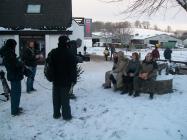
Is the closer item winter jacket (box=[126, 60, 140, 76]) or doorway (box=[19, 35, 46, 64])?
winter jacket (box=[126, 60, 140, 76])

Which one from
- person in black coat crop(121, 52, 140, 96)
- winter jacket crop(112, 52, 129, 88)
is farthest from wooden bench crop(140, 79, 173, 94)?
winter jacket crop(112, 52, 129, 88)

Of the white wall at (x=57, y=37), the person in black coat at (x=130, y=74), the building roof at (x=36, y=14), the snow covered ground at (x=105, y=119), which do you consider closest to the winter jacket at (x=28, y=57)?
the snow covered ground at (x=105, y=119)

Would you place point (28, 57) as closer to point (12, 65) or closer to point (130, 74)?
point (12, 65)

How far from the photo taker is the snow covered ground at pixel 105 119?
7.45m

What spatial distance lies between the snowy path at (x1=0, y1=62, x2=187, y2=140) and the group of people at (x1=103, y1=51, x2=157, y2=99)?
364 millimetres

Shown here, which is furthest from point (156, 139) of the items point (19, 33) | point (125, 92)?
point (19, 33)

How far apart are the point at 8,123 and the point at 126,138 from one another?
2.86m

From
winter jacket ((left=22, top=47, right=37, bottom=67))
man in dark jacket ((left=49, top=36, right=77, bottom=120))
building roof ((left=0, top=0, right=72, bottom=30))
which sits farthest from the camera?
building roof ((left=0, top=0, right=72, bottom=30))

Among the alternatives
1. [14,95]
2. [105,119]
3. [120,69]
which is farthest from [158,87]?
[14,95]

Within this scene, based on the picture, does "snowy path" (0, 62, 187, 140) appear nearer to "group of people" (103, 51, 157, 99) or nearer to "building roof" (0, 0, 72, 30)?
"group of people" (103, 51, 157, 99)

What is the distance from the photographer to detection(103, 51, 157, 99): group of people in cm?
1058

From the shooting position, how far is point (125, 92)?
36.5 feet

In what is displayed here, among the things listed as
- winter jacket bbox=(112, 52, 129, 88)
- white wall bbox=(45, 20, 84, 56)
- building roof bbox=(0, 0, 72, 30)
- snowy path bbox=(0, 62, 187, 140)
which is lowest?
snowy path bbox=(0, 62, 187, 140)

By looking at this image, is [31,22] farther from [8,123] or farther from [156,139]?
[156,139]
